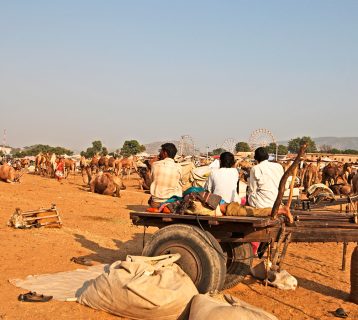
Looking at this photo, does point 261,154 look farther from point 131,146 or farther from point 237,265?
point 131,146

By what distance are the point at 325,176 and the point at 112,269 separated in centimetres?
2659

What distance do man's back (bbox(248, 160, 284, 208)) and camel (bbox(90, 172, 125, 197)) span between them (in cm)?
1468

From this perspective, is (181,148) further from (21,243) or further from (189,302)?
(189,302)

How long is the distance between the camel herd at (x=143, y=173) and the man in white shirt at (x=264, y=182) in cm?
568

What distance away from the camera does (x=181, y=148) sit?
3497 cm

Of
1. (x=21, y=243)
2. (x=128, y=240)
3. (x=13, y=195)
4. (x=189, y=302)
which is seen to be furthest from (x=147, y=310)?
(x=13, y=195)

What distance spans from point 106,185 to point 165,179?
14.6 metres

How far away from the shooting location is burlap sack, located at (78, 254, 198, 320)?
5395 millimetres

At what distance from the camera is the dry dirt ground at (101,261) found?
6039 mm

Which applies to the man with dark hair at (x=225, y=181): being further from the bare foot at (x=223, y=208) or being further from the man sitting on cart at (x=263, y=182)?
the bare foot at (x=223, y=208)

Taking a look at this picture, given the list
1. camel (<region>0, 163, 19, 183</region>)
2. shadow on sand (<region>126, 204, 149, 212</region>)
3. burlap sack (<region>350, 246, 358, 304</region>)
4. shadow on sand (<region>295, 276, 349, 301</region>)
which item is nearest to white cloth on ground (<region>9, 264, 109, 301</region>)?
shadow on sand (<region>295, 276, 349, 301</region>)

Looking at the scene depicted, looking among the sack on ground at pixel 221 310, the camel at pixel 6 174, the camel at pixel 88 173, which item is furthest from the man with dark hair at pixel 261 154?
the camel at pixel 88 173

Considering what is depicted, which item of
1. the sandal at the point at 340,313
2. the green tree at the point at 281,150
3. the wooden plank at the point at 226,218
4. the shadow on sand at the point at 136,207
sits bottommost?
the shadow on sand at the point at 136,207

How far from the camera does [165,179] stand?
25.3ft
